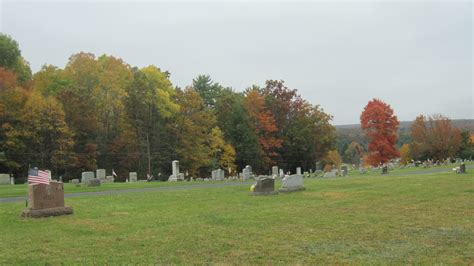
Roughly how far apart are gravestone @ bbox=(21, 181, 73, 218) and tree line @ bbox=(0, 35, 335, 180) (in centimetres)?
2759

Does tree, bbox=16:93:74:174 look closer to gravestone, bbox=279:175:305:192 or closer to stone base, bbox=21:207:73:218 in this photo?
gravestone, bbox=279:175:305:192

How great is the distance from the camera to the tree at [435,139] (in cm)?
6775

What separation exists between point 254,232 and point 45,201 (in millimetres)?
6722

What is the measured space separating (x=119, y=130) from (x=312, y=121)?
2608cm

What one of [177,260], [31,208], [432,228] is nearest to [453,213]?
[432,228]

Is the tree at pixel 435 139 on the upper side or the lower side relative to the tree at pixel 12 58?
lower

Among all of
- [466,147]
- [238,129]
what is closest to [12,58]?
[238,129]

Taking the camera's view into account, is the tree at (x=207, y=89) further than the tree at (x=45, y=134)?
Yes

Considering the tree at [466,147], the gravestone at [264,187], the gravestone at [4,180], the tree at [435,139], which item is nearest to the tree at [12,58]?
the gravestone at [4,180]

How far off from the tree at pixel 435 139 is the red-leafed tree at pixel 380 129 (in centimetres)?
976

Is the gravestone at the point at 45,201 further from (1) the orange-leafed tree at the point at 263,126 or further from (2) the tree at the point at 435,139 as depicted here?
(2) the tree at the point at 435,139

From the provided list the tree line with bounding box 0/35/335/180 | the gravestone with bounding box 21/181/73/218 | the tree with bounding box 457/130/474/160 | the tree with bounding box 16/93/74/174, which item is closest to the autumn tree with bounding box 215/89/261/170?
the tree line with bounding box 0/35/335/180

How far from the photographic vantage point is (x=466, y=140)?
229ft

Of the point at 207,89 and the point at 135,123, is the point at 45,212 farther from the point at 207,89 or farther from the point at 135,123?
the point at 207,89
